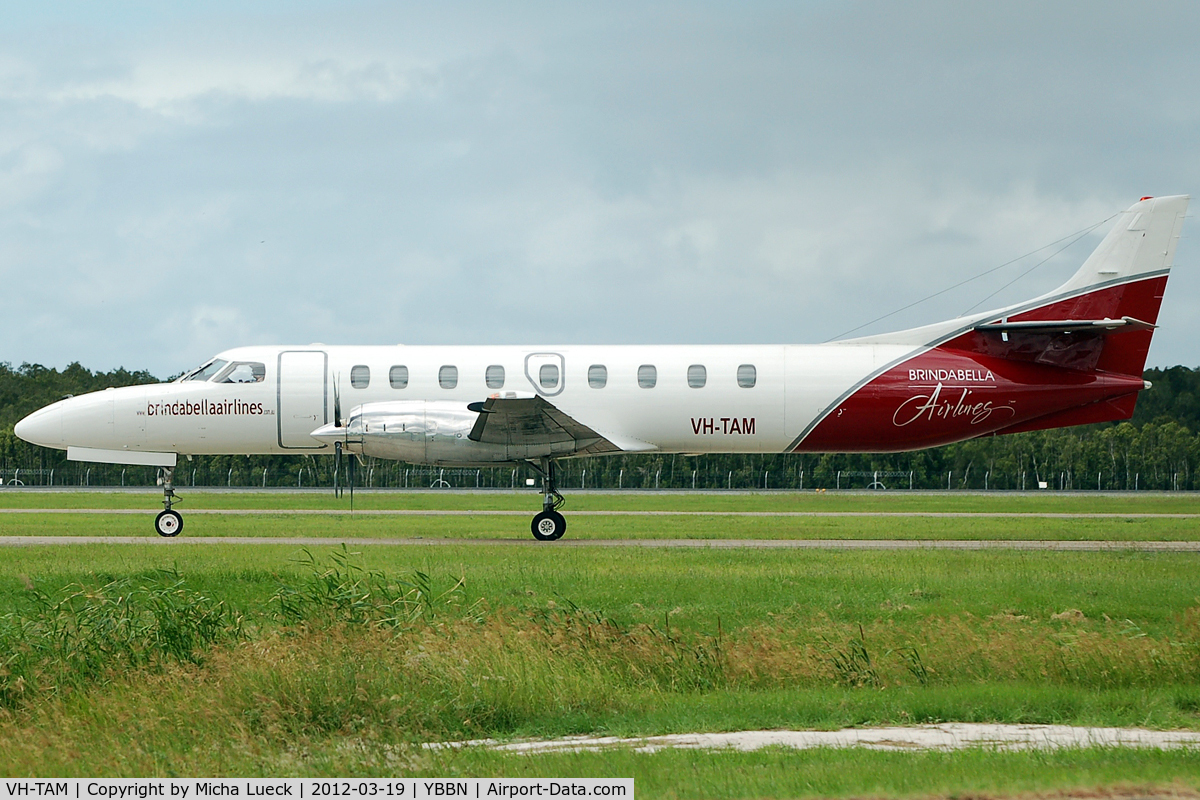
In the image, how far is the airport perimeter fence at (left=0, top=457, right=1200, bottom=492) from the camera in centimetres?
7856

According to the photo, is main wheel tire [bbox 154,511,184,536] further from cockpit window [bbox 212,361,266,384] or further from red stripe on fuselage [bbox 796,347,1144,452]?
red stripe on fuselage [bbox 796,347,1144,452]

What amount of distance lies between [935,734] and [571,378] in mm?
17062

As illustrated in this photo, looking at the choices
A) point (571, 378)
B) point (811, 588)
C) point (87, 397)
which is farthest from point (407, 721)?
point (87, 397)

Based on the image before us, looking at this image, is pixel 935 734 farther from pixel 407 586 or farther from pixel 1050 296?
pixel 1050 296

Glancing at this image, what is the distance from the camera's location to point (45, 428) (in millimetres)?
26609

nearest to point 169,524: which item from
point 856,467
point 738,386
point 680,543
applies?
point 680,543

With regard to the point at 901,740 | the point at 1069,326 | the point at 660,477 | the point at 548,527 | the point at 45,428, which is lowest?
the point at 901,740

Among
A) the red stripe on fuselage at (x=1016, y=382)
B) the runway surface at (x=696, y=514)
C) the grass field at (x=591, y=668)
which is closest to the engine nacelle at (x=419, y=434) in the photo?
the grass field at (x=591, y=668)

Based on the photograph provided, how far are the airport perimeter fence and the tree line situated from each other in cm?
12

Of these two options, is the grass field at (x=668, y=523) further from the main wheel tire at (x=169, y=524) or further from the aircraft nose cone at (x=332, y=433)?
the aircraft nose cone at (x=332, y=433)

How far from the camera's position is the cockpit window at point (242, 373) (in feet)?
86.4

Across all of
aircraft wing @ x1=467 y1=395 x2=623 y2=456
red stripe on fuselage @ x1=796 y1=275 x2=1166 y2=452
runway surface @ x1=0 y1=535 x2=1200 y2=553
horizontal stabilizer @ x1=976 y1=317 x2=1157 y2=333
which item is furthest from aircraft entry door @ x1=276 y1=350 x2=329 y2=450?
horizontal stabilizer @ x1=976 y1=317 x2=1157 y2=333

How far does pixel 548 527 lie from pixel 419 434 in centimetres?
355

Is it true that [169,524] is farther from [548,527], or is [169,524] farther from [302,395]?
[548,527]
